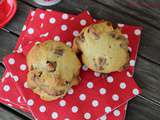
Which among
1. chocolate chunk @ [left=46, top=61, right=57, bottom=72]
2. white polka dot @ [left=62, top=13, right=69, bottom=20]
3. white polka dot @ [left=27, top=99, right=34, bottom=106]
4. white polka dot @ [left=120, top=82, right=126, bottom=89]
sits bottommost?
white polka dot @ [left=27, top=99, right=34, bottom=106]

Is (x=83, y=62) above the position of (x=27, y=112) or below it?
above

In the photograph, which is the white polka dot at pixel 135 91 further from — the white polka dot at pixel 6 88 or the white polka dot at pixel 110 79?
the white polka dot at pixel 6 88

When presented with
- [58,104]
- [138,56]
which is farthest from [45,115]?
[138,56]

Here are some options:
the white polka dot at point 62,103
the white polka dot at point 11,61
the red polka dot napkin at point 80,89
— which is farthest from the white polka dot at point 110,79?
the white polka dot at point 11,61

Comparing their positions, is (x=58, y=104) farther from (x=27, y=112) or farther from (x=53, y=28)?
(x=53, y=28)

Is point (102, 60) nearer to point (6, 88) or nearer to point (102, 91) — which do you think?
point (102, 91)

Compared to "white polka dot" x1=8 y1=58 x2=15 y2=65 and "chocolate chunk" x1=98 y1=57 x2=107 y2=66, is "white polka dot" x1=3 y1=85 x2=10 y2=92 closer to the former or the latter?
"white polka dot" x1=8 y1=58 x2=15 y2=65

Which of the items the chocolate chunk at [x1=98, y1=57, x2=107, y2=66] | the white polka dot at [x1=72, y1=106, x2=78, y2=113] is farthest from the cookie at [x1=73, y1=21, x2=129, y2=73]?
the white polka dot at [x1=72, y1=106, x2=78, y2=113]
